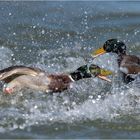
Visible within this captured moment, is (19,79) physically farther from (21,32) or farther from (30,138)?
(21,32)

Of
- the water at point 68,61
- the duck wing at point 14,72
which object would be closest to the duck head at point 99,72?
the water at point 68,61

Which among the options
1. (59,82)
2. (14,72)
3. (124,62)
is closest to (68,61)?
(124,62)

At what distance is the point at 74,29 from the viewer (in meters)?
15.8

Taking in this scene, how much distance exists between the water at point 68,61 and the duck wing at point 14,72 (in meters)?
0.27

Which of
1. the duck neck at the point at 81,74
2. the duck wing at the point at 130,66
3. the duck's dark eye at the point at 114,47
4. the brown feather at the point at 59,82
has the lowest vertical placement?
the brown feather at the point at 59,82

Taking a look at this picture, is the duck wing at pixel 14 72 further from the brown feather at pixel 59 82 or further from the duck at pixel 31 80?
the brown feather at pixel 59 82

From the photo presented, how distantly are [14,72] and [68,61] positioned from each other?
2628 millimetres

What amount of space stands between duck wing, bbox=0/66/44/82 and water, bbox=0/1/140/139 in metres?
0.27

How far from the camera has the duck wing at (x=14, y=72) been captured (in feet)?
35.6

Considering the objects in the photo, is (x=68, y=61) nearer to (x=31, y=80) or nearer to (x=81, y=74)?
(x=81, y=74)

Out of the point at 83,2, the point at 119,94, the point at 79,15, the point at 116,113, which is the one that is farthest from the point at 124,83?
the point at 83,2

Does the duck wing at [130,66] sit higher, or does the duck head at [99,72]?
the duck wing at [130,66]

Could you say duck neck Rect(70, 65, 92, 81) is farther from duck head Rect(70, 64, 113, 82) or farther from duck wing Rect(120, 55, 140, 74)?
duck wing Rect(120, 55, 140, 74)

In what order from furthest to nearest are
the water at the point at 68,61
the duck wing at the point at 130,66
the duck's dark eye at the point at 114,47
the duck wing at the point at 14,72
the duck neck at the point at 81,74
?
the duck's dark eye at the point at 114,47 → the duck wing at the point at 130,66 → the duck neck at the point at 81,74 → the duck wing at the point at 14,72 → the water at the point at 68,61
